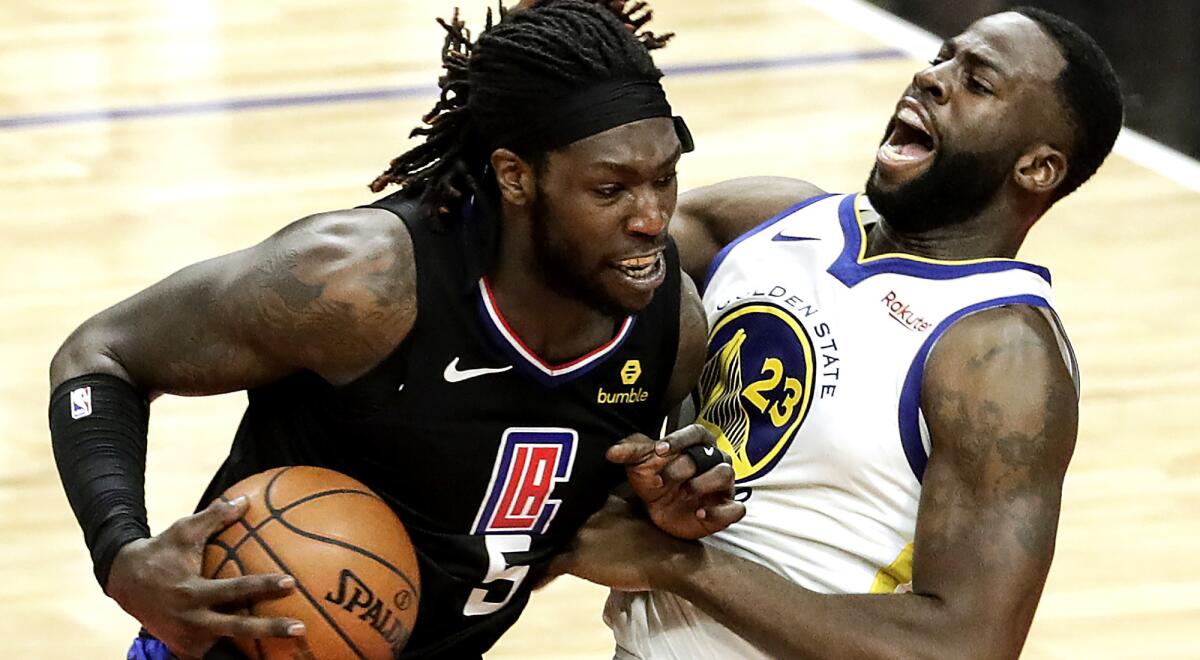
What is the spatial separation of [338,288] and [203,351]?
0.76 feet

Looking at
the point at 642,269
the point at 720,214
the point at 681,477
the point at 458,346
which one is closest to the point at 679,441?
the point at 681,477

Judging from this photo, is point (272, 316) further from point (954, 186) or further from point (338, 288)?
point (954, 186)

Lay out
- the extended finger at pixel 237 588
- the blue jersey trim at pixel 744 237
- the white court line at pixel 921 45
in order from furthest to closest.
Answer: the white court line at pixel 921 45, the blue jersey trim at pixel 744 237, the extended finger at pixel 237 588

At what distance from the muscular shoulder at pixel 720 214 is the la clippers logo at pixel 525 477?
1.93 ft

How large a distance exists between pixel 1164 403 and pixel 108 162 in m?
3.73

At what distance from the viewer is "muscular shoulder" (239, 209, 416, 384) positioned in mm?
2662

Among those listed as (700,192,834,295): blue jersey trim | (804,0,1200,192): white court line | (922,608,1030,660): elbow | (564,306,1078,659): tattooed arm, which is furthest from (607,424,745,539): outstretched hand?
(804,0,1200,192): white court line

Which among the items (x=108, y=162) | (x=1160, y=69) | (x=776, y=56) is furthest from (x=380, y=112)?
(x=1160, y=69)

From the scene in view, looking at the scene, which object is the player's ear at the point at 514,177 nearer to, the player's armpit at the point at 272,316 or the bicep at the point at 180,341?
the player's armpit at the point at 272,316

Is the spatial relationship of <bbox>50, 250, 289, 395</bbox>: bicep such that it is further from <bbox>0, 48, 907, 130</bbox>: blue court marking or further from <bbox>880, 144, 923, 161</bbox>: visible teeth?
<bbox>0, 48, 907, 130</bbox>: blue court marking

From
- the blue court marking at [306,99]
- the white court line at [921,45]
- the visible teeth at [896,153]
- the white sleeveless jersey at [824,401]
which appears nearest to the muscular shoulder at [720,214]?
the white sleeveless jersey at [824,401]

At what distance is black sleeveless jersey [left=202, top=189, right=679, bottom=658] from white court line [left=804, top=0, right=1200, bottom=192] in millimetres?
3755

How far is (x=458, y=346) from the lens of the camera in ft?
9.15

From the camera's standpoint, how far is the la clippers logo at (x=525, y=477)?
2859mm
